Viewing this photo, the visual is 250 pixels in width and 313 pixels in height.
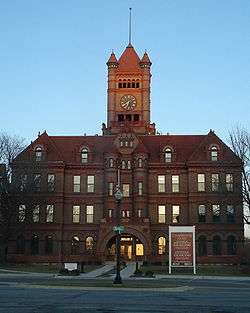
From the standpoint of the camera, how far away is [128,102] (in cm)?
9144

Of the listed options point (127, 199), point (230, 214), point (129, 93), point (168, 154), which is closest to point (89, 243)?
point (127, 199)

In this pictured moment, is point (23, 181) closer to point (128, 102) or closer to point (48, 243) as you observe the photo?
point (48, 243)

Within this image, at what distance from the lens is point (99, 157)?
73750 mm

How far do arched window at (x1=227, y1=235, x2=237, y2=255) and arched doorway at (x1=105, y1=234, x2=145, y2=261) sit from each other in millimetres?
11441

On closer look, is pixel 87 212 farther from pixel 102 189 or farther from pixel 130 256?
pixel 130 256

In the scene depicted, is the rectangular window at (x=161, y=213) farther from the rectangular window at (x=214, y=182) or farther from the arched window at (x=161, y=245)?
the rectangular window at (x=214, y=182)

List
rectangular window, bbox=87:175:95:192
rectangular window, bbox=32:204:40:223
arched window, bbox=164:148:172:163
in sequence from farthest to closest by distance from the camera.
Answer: arched window, bbox=164:148:172:163
rectangular window, bbox=87:175:95:192
rectangular window, bbox=32:204:40:223

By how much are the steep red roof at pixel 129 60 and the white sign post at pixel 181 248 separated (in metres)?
51.1

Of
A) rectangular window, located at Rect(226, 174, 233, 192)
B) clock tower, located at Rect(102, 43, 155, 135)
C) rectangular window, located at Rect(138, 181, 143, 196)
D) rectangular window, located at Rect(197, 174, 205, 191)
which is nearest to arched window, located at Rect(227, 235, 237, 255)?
rectangular window, located at Rect(226, 174, 233, 192)

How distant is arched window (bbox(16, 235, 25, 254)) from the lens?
230 feet

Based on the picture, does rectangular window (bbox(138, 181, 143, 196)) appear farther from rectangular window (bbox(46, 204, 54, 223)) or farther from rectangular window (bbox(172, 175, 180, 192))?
rectangular window (bbox(46, 204, 54, 223))

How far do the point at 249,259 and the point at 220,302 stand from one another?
109 feet

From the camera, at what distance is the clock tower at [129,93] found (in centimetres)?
8967

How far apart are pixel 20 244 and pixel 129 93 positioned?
114 feet
